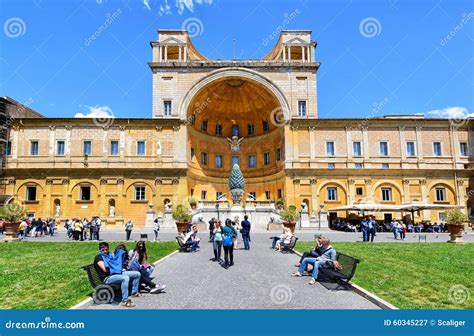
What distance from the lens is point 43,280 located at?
8.28 m

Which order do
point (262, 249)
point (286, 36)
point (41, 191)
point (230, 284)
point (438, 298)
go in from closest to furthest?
1. point (438, 298)
2. point (230, 284)
3. point (262, 249)
4. point (41, 191)
5. point (286, 36)

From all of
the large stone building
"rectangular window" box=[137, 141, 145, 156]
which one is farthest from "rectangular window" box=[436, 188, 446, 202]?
"rectangular window" box=[137, 141, 145, 156]

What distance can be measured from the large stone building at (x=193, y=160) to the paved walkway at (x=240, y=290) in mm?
25589

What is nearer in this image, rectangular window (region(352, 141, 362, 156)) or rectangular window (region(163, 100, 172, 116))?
rectangular window (region(352, 141, 362, 156))

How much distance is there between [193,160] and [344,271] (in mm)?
32332

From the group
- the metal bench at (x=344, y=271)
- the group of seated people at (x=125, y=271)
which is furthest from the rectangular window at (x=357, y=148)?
the group of seated people at (x=125, y=271)

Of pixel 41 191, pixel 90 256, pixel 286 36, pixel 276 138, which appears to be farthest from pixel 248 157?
pixel 90 256

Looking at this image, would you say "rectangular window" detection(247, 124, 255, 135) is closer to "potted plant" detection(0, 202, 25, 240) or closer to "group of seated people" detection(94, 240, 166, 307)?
"potted plant" detection(0, 202, 25, 240)

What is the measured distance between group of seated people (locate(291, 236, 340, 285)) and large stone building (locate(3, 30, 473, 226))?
26.4 metres

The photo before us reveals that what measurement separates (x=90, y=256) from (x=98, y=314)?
24.1 feet

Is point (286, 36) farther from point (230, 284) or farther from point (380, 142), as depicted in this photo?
point (230, 284)

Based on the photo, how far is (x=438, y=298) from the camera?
661 cm

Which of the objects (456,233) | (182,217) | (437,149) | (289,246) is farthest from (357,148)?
(289,246)

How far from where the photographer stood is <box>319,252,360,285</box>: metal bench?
25.3ft
